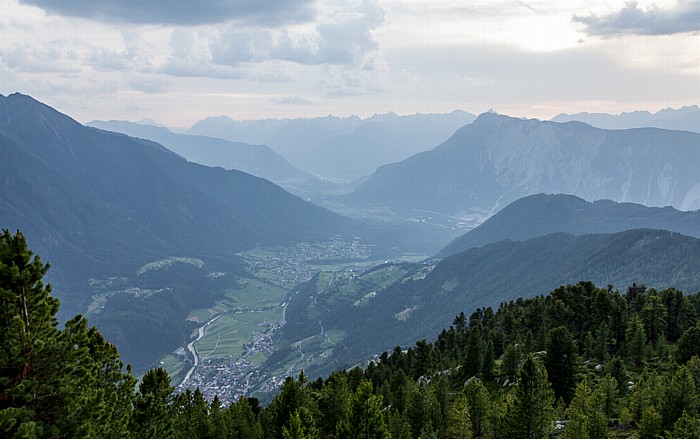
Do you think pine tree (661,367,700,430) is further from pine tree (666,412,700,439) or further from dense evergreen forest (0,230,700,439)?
pine tree (666,412,700,439)

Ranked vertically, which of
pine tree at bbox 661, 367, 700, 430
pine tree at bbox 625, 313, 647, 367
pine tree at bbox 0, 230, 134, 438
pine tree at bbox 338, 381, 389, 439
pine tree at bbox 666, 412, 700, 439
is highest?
pine tree at bbox 0, 230, 134, 438

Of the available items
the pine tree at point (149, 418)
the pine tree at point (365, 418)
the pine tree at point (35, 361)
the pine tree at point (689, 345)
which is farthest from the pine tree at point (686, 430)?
the pine tree at point (149, 418)

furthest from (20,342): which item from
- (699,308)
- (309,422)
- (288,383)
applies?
(699,308)

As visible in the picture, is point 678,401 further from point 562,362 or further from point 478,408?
point 562,362

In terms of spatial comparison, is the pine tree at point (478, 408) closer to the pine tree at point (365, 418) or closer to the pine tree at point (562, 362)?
the pine tree at point (562, 362)

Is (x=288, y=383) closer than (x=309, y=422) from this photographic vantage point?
No

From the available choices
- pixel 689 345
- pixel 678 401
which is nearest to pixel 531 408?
pixel 678 401

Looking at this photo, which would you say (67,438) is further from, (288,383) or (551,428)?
(551,428)

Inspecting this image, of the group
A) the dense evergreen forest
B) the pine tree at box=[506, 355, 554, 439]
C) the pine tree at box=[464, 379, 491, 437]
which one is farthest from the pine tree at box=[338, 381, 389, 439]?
the pine tree at box=[464, 379, 491, 437]
